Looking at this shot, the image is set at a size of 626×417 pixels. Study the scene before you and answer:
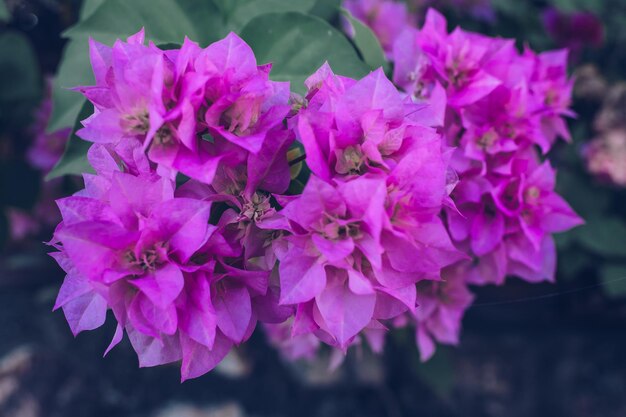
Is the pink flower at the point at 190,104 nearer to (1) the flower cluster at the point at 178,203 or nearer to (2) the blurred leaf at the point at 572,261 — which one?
(1) the flower cluster at the point at 178,203

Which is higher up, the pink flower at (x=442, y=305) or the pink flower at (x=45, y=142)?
the pink flower at (x=45, y=142)

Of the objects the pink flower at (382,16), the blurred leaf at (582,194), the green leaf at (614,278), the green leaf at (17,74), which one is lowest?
the green leaf at (614,278)

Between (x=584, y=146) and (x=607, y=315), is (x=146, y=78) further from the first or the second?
(x=607, y=315)

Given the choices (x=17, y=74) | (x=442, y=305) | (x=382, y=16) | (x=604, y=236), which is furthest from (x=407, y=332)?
(x=17, y=74)

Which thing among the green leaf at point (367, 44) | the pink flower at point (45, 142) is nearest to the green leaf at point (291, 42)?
the green leaf at point (367, 44)

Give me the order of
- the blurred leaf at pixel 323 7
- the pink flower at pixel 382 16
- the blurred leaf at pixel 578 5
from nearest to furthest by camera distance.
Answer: the blurred leaf at pixel 323 7, the pink flower at pixel 382 16, the blurred leaf at pixel 578 5

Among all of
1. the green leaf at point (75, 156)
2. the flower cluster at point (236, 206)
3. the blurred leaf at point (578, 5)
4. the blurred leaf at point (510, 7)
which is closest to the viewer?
the flower cluster at point (236, 206)

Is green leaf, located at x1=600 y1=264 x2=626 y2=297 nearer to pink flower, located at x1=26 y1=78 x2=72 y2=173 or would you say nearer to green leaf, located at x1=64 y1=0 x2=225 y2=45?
green leaf, located at x1=64 y1=0 x2=225 y2=45
